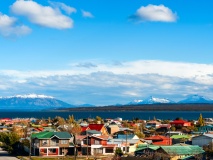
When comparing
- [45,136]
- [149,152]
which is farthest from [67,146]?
[149,152]

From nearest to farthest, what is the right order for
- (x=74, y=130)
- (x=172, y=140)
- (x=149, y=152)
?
(x=149, y=152), (x=172, y=140), (x=74, y=130)

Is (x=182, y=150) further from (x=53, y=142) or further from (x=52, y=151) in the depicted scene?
(x=52, y=151)

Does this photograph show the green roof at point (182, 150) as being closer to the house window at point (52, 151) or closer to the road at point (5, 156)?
the house window at point (52, 151)

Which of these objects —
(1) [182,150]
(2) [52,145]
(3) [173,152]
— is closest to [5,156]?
(2) [52,145]

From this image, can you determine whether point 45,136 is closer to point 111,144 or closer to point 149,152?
point 111,144

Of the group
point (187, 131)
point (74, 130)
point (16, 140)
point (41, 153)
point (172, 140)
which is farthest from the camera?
point (187, 131)

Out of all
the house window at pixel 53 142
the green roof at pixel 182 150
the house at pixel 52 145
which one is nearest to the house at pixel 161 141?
the green roof at pixel 182 150

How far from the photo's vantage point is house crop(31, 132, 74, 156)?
189 feet

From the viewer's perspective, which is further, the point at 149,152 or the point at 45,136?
the point at 45,136

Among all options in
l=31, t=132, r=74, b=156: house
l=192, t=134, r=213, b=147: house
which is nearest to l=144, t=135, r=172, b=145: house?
l=192, t=134, r=213, b=147: house

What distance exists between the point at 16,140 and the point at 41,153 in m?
6.44

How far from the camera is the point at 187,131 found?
283ft

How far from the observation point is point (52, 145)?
58.1 meters

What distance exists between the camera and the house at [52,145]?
5774 cm
